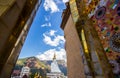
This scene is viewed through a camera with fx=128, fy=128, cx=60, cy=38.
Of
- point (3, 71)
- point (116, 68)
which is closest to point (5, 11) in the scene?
point (3, 71)

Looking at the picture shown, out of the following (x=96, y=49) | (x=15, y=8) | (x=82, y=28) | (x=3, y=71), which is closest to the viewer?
(x=15, y=8)

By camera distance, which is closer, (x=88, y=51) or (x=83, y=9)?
(x=88, y=51)

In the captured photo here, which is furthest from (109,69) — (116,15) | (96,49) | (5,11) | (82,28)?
(5,11)

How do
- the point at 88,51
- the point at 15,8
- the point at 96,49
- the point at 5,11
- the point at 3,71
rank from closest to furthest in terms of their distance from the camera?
the point at 5,11, the point at 15,8, the point at 3,71, the point at 96,49, the point at 88,51

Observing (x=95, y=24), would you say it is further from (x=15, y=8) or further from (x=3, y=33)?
(x=3, y=33)

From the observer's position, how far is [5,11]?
222cm

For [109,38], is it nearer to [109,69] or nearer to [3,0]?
[109,69]

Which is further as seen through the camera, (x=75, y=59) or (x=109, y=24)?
(x=75, y=59)

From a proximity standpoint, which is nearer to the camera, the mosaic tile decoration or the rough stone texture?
the mosaic tile decoration

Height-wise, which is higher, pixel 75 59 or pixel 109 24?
pixel 109 24

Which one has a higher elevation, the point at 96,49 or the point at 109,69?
the point at 96,49

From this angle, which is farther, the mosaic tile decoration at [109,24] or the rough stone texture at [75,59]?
the rough stone texture at [75,59]

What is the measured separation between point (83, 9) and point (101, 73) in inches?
86.5

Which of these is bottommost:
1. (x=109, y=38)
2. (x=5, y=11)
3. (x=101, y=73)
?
(x=101, y=73)
